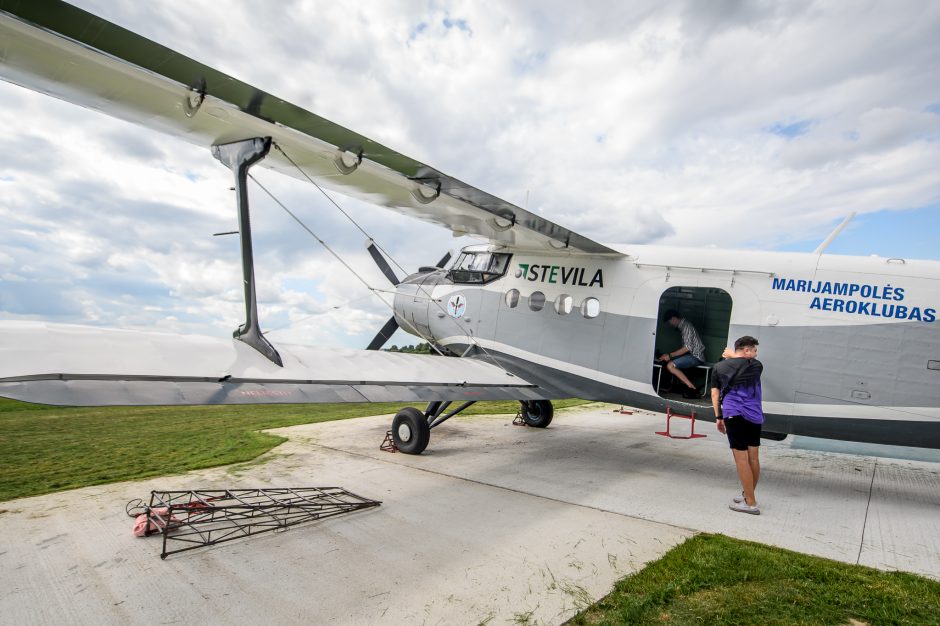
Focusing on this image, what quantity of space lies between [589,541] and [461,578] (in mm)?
1241

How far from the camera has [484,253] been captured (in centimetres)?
875

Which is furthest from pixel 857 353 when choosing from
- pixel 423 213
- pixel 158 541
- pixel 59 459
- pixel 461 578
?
pixel 59 459

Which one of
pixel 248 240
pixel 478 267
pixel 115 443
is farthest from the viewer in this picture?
pixel 478 267

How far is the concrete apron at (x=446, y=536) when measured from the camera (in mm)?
3158

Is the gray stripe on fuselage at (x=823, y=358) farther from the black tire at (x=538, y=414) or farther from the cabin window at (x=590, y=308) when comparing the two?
the black tire at (x=538, y=414)

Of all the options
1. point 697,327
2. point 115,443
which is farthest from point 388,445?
point 697,327

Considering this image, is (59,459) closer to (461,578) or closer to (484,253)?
(461,578)

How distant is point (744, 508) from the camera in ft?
16.6

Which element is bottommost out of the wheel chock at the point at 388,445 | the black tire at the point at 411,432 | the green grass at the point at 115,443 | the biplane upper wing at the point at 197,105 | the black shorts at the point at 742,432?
the green grass at the point at 115,443

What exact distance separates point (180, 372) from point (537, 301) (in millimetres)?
5225

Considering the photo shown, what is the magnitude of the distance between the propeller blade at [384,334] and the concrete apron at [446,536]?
2.56m

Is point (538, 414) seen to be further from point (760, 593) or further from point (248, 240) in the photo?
point (760, 593)

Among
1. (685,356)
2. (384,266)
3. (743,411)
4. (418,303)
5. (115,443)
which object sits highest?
(384,266)

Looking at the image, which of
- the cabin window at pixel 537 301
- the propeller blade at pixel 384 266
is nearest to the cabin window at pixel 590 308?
the cabin window at pixel 537 301
